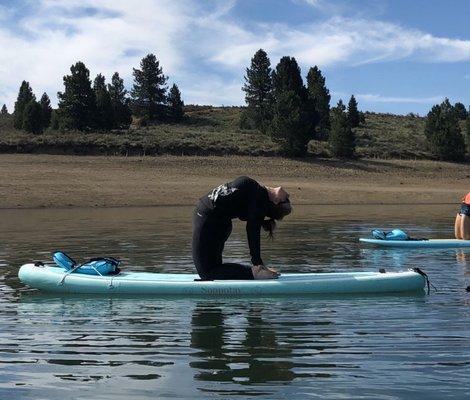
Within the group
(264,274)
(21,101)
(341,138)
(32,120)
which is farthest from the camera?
(21,101)

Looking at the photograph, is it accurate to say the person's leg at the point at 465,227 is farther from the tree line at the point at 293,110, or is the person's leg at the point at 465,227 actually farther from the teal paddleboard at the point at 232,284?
the tree line at the point at 293,110

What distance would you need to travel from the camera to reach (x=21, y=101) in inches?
3022

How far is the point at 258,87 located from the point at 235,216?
72058mm

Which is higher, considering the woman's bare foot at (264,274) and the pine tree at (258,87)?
the pine tree at (258,87)

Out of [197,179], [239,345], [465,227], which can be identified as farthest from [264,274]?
[197,179]

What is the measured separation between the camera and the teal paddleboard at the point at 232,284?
362 inches

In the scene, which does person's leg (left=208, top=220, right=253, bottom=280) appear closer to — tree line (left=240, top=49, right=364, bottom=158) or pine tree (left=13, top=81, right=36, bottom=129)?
tree line (left=240, top=49, right=364, bottom=158)

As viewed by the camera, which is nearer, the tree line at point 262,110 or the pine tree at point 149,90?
the tree line at point 262,110

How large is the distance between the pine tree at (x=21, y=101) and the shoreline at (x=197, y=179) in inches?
763

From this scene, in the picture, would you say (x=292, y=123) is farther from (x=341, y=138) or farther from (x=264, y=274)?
(x=264, y=274)

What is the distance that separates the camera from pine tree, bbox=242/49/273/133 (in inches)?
3135

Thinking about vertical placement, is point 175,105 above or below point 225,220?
above

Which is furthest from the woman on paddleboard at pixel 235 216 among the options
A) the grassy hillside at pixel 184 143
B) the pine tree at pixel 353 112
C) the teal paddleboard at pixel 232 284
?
the pine tree at pixel 353 112

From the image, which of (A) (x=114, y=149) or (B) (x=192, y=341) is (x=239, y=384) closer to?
(B) (x=192, y=341)
